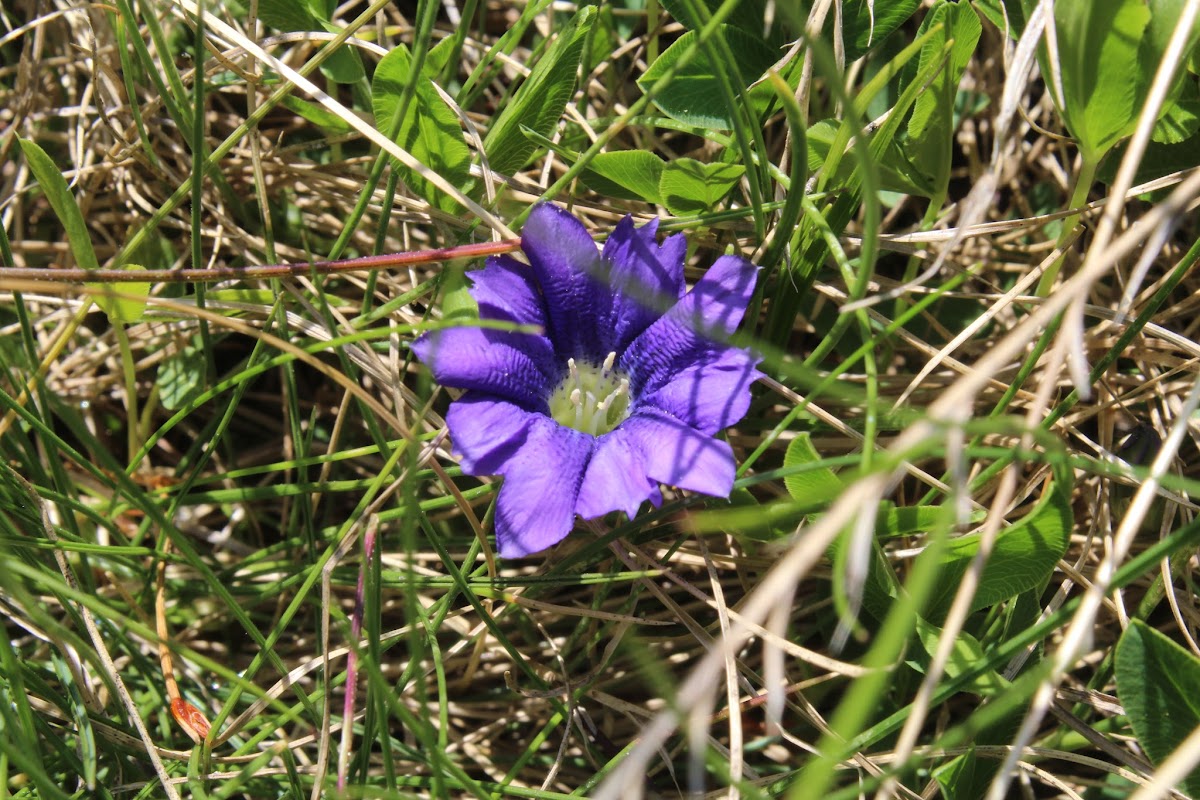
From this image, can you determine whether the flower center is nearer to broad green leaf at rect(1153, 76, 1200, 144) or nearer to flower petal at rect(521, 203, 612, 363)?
flower petal at rect(521, 203, 612, 363)

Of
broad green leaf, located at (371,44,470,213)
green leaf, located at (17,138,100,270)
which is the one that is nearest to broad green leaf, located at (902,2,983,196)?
broad green leaf, located at (371,44,470,213)

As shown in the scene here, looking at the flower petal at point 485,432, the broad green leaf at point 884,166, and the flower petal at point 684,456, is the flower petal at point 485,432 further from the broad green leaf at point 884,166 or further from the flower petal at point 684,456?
the broad green leaf at point 884,166

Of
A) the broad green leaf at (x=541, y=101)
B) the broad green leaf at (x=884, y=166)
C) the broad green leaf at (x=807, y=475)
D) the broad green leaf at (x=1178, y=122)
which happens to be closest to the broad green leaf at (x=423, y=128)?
the broad green leaf at (x=541, y=101)

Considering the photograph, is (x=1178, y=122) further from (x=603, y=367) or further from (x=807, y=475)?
(x=603, y=367)

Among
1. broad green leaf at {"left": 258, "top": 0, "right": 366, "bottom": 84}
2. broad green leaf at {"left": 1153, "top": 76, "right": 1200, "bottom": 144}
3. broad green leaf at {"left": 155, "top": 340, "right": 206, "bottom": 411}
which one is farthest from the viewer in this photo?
broad green leaf at {"left": 155, "top": 340, "right": 206, "bottom": 411}

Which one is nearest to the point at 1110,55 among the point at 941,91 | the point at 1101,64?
the point at 1101,64

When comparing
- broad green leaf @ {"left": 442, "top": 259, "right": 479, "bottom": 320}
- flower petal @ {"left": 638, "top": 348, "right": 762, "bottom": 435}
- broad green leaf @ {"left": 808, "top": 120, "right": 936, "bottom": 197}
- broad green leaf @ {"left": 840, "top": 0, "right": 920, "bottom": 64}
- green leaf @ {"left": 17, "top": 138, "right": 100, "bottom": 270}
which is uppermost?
broad green leaf @ {"left": 840, "top": 0, "right": 920, "bottom": 64}
